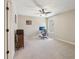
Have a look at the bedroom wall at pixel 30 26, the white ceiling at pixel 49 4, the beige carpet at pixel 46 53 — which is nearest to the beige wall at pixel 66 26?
the white ceiling at pixel 49 4

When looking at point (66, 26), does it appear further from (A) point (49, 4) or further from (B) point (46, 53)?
(B) point (46, 53)

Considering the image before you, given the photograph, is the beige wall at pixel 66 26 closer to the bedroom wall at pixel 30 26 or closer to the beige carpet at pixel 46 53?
the beige carpet at pixel 46 53

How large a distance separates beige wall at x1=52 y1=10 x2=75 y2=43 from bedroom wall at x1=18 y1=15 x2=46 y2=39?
2441 millimetres

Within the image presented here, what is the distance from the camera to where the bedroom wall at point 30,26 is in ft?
28.1

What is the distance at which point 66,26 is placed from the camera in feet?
20.4

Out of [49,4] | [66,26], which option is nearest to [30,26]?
[66,26]

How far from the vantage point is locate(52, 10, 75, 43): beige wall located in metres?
5.59

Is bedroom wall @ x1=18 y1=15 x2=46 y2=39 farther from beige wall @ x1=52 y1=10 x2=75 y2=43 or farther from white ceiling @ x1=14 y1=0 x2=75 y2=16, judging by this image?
white ceiling @ x1=14 y1=0 x2=75 y2=16

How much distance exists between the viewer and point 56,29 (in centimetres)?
769

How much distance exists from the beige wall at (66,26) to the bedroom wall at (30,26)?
2.44 meters

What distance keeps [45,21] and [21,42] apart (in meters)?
5.76

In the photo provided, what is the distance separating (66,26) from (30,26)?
4.16 meters

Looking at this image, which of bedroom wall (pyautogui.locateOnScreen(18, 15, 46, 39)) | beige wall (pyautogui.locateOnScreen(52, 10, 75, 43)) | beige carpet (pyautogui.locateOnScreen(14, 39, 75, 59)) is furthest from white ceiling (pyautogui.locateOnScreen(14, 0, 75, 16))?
bedroom wall (pyautogui.locateOnScreen(18, 15, 46, 39))

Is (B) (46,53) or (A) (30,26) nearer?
(B) (46,53)
